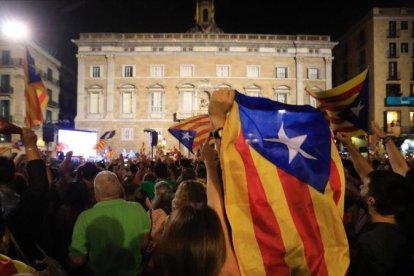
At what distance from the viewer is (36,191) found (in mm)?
3971

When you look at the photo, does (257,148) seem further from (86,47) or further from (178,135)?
(86,47)

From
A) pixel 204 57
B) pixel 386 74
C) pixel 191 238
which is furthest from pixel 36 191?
pixel 386 74

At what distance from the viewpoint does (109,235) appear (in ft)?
12.4

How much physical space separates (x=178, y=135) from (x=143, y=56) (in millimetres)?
40345

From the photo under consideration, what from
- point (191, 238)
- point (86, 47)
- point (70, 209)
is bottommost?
point (70, 209)

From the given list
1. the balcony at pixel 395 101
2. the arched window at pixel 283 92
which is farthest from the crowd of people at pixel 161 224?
the arched window at pixel 283 92

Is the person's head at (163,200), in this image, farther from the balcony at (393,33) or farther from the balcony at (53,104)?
the balcony at (393,33)

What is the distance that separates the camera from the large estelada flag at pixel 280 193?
272 centimetres

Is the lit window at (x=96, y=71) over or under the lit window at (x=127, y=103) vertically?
over

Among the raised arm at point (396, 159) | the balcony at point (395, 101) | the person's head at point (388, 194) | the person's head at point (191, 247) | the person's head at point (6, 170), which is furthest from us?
the balcony at point (395, 101)

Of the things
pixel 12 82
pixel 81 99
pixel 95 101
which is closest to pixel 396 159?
pixel 12 82

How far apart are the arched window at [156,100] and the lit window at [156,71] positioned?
110 centimetres

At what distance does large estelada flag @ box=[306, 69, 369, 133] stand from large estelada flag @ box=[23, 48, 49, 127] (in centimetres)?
466

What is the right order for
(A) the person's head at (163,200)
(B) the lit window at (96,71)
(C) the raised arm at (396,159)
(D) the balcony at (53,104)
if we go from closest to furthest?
1. (C) the raised arm at (396,159)
2. (A) the person's head at (163,200)
3. (B) the lit window at (96,71)
4. (D) the balcony at (53,104)
